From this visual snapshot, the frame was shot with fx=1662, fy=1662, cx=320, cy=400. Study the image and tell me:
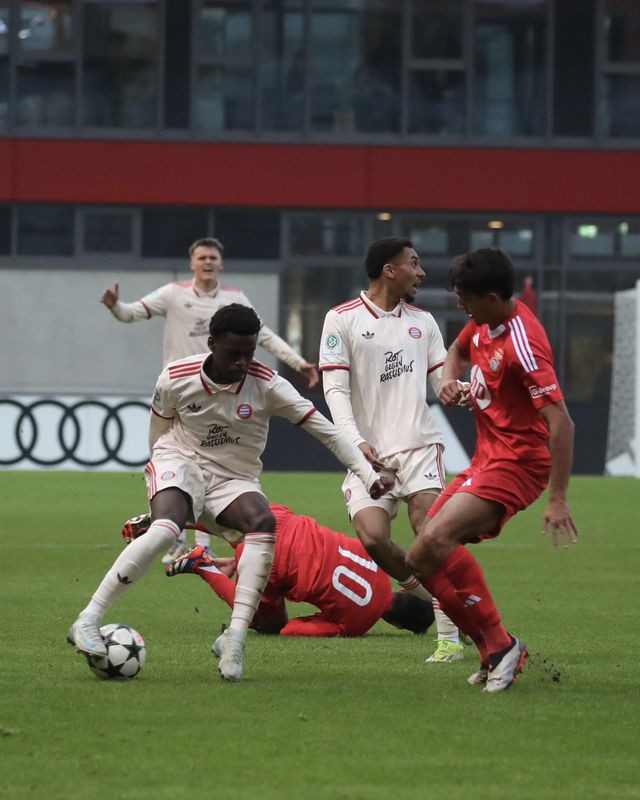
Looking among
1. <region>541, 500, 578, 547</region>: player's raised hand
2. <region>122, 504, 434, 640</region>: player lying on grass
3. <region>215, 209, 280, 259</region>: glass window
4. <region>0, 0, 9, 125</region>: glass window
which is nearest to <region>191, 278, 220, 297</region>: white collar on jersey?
<region>122, 504, 434, 640</region>: player lying on grass

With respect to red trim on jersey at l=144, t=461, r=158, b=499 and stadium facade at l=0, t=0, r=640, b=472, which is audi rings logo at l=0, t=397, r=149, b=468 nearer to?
stadium facade at l=0, t=0, r=640, b=472

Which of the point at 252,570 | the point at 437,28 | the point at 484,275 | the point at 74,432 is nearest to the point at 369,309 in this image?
the point at 484,275

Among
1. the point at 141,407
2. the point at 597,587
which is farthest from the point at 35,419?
the point at 597,587

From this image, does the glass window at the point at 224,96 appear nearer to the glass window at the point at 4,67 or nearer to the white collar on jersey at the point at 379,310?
the glass window at the point at 4,67

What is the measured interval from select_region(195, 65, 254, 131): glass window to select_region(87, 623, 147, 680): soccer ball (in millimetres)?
20173

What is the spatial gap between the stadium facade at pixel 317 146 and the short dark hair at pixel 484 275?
19.3 metres

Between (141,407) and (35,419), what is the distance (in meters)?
1.45

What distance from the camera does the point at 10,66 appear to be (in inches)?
1027

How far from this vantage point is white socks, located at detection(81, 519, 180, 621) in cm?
677

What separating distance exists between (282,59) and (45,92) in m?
3.77

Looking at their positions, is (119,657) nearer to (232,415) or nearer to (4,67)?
(232,415)

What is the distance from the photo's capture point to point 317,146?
86.0 ft

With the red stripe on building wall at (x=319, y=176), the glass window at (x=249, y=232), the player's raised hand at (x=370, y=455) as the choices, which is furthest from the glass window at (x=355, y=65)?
the player's raised hand at (x=370, y=455)

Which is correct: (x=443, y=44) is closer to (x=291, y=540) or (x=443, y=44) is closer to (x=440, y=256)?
(x=440, y=256)
